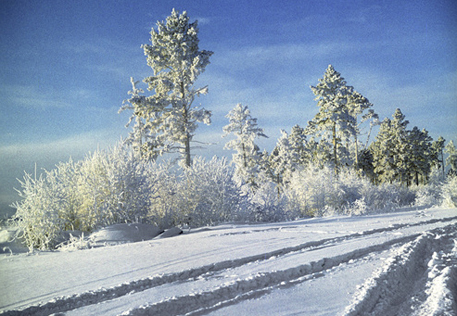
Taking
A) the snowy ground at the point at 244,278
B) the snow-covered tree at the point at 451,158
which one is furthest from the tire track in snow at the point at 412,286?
the snow-covered tree at the point at 451,158

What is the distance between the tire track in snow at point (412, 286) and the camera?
2.52m

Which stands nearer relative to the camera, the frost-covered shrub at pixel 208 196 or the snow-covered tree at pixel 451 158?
the frost-covered shrub at pixel 208 196

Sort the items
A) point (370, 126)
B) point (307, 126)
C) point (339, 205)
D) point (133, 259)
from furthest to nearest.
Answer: point (370, 126), point (307, 126), point (339, 205), point (133, 259)

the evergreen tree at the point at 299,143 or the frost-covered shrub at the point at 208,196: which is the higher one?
the evergreen tree at the point at 299,143

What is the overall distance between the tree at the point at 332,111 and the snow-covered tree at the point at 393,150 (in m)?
15.8

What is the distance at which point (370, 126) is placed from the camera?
3002 centimetres

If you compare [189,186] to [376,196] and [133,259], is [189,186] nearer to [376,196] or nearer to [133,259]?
[133,259]

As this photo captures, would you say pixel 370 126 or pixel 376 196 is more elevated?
pixel 370 126

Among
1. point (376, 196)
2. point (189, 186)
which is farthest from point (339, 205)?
point (189, 186)

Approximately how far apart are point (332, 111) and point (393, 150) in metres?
18.9

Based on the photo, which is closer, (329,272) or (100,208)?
(329,272)

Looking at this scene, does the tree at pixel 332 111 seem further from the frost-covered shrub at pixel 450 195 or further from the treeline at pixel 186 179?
the frost-covered shrub at pixel 450 195

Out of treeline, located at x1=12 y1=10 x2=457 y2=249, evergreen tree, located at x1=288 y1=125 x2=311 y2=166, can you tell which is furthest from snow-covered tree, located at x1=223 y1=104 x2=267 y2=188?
evergreen tree, located at x1=288 y1=125 x2=311 y2=166

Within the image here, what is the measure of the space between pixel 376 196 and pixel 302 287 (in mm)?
16838
